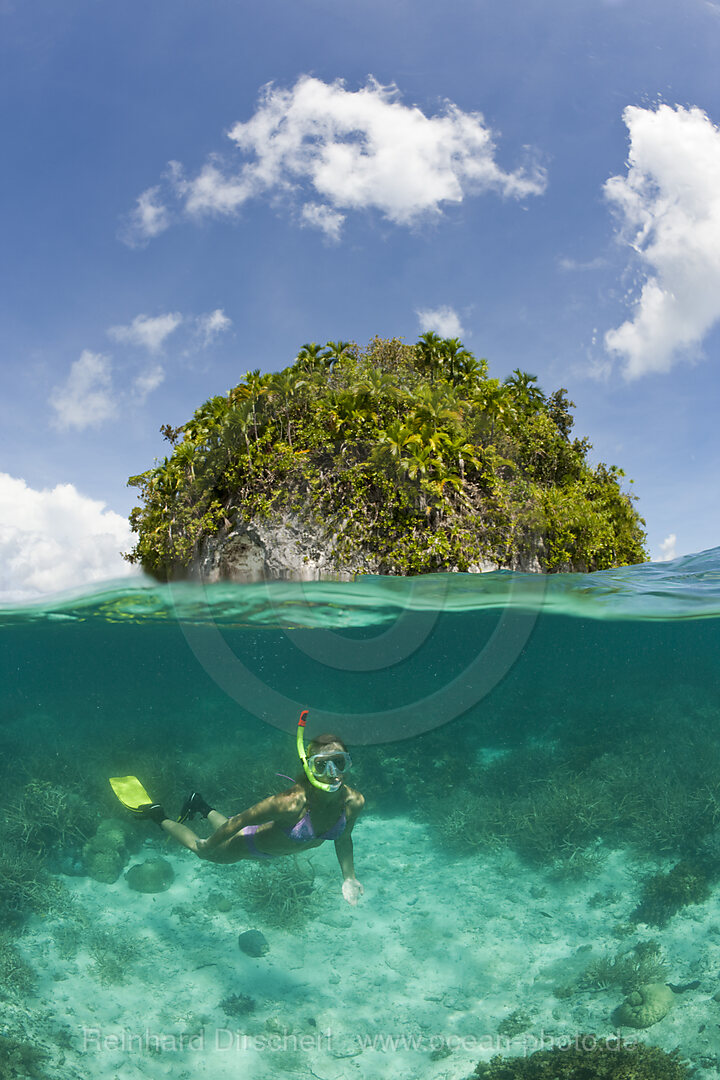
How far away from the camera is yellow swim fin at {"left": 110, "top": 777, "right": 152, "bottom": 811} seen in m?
9.15

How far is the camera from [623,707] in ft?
68.4

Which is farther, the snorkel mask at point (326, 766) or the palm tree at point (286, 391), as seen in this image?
the palm tree at point (286, 391)

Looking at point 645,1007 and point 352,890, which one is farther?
point 645,1007

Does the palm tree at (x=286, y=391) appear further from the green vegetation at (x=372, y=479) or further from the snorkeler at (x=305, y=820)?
the snorkeler at (x=305, y=820)

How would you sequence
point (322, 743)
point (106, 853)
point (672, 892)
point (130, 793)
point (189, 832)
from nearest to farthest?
point (322, 743) → point (189, 832) → point (130, 793) → point (672, 892) → point (106, 853)

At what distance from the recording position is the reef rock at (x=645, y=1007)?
8.52 metres

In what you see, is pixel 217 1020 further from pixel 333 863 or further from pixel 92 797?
pixel 92 797

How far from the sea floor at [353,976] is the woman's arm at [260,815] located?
9.04 feet

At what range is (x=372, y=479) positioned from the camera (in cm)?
1538

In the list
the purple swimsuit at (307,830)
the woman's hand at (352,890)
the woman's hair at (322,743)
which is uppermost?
the woman's hair at (322,743)

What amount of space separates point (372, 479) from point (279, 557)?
3.02 metres

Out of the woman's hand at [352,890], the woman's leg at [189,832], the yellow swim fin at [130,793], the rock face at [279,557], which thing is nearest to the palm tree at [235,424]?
the rock face at [279,557]

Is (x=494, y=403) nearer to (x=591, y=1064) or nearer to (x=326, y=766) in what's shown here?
(x=326, y=766)

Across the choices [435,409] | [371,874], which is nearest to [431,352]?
[435,409]
